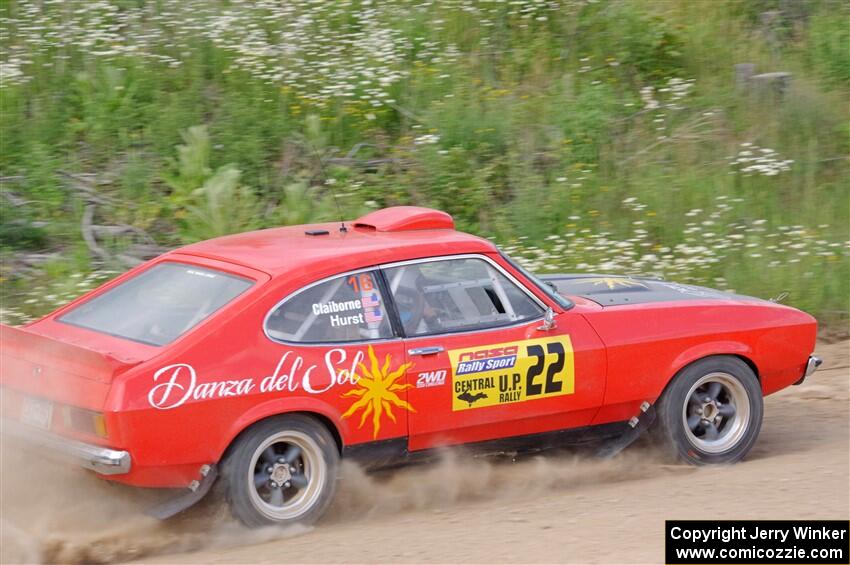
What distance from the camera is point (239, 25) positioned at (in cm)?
1247

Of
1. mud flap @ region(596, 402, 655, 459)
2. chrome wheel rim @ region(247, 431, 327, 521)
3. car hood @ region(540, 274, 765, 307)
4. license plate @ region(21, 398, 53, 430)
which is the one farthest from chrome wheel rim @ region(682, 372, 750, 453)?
license plate @ region(21, 398, 53, 430)

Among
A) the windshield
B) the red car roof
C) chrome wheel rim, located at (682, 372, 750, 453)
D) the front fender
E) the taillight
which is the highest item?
the red car roof

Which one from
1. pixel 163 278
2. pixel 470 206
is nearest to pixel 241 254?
pixel 163 278

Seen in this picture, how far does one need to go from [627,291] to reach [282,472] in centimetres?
251

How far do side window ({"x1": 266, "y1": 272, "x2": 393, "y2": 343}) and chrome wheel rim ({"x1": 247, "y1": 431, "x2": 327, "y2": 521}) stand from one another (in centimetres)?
50

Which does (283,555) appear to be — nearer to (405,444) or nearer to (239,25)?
(405,444)

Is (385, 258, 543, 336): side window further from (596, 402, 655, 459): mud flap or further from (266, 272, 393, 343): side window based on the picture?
(596, 402, 655, 459): mud flap

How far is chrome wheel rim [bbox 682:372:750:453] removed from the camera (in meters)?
6.46

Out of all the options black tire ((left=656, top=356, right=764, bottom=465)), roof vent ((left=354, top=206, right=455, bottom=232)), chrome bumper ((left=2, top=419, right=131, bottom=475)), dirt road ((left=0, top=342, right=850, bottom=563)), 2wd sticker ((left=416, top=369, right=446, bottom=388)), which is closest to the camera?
chrome bumper ((left=2, top=419, right=131, bottom=475))

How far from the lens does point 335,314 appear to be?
5.54m

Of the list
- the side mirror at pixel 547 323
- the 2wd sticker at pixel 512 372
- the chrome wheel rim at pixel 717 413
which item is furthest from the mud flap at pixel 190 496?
the chrome wheel rim at pixel 717 413

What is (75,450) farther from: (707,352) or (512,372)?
(707,352)

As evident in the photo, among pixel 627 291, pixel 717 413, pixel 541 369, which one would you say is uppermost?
pixel 627 291

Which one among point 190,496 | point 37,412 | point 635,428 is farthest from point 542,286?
point 37,412
